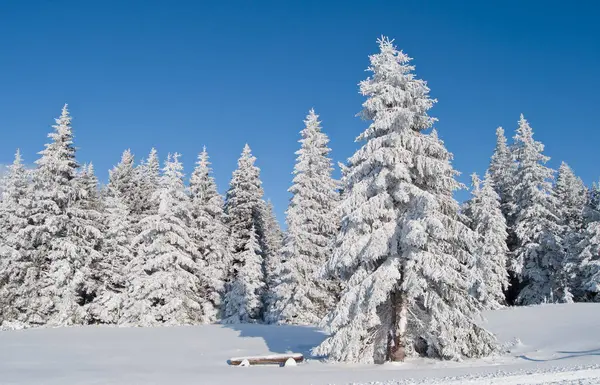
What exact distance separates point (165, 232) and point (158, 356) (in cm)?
1635

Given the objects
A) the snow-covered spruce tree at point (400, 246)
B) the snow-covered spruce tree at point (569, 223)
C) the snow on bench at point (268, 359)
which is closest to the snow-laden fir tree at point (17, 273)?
the snow on bench at point (268, 359)

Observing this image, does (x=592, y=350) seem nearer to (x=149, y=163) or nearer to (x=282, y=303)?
(x=282, y=303)

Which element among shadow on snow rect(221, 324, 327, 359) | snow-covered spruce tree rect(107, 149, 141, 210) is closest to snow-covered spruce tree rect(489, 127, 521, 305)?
shadow on snow rect(221, 324, 327, 359)

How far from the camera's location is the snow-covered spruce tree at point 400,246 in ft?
54.1

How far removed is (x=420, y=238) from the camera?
51.7 feet

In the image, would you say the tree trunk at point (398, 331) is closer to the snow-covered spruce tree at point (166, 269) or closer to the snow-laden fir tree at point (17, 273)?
the snow-covered spruce tree at point (166, 269)

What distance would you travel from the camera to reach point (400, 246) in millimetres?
17094

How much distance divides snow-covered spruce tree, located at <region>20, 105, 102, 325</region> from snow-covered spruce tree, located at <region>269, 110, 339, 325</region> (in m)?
13.5

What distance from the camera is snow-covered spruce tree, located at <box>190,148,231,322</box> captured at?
39.2m

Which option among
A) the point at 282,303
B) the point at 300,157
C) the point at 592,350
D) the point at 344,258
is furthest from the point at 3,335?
the point at 592,350

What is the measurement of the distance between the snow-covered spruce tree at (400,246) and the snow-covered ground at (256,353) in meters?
0.96

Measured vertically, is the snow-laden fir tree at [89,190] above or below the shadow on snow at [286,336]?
above

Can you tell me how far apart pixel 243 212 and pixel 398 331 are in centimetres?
2540

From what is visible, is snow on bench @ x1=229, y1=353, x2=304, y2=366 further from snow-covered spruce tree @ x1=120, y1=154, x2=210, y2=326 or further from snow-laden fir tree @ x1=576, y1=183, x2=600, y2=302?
snow-laden fir tree @ x1=576, y1=183, x2=600, y2=302
